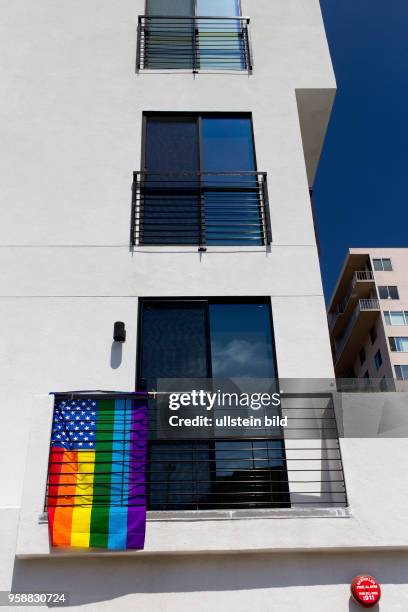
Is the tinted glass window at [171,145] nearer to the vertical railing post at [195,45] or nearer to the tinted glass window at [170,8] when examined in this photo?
the vertical railing post at [195,45]

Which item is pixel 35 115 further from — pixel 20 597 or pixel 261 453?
pixel 20 597

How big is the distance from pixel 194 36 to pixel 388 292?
127ft

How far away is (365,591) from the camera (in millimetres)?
5594

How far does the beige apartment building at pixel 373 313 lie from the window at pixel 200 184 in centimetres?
3520

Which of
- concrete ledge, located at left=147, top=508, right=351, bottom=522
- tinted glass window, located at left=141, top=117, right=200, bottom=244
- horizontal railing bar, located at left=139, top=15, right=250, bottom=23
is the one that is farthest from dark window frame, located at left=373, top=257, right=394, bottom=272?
concrete ledge, located at left=147, top=508, right=351, bottom=522

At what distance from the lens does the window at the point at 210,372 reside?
661 centimetres

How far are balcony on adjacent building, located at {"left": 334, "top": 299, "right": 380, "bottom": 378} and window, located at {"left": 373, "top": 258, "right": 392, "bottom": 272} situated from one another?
315cm

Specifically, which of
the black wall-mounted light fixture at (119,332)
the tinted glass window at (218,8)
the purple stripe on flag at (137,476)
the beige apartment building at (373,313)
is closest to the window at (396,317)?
the beige apartment building at (373,313)

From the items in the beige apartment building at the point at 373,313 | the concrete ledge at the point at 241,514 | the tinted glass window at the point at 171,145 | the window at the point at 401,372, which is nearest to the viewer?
the concrete ledge at the point at 241,514

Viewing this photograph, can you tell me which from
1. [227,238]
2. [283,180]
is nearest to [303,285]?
[227,238]

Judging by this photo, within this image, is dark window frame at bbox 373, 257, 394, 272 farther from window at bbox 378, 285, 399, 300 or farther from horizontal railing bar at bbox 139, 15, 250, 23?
horizontal railing bar at bbox 139, 15, 250, 23

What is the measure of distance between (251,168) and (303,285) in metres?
2.38

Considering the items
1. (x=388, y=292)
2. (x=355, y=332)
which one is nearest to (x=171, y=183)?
(x=388, y=292)

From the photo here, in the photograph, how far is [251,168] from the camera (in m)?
9.09
